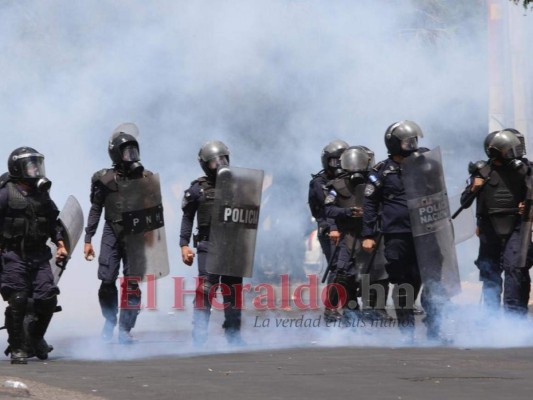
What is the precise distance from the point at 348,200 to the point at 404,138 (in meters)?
2.04

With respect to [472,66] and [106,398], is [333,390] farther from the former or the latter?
[472,66]

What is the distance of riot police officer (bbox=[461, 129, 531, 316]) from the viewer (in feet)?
42.7

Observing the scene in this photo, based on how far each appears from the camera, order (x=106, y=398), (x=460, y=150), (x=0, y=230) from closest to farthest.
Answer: (x=106, y=398)
(x=0, y=230)
(x=460, y=150)

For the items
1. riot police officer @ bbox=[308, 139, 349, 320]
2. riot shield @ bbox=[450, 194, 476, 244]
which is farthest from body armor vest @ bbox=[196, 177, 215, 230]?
riot shield @ bbox=[450, 194, 476, 244]

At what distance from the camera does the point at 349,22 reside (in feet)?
65.0

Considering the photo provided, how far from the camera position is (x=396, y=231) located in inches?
479

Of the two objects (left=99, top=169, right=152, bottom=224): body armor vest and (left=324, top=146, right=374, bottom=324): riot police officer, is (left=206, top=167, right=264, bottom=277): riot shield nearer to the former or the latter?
(left=99, top=169, right=152, bottom=224): body armor vest

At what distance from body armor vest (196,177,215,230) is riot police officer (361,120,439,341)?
125cm

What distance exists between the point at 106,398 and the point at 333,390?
1.31 metres

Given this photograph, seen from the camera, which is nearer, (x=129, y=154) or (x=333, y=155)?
(x=129, y=154)

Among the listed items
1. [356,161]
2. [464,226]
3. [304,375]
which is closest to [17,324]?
[304,375]

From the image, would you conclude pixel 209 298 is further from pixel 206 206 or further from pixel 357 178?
pixel 357 178

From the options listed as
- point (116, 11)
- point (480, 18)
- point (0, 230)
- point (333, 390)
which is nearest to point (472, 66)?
point (480, 18)

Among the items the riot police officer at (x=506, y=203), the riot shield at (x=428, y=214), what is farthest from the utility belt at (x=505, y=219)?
the riot shield at (x=428, y=214)
